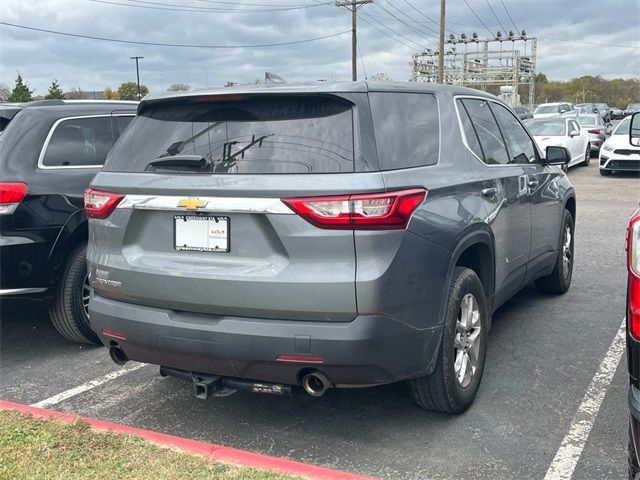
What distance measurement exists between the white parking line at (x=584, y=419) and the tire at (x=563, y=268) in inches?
46.3

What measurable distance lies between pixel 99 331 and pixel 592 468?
265 cm

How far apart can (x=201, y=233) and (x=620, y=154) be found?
15523mm

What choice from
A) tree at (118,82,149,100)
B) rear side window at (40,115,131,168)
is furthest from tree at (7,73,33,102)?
rear side window at (40,115,131,168)

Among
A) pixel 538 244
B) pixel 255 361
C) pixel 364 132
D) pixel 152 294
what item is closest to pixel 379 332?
pixel 255 361

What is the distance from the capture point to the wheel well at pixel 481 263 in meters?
4.09

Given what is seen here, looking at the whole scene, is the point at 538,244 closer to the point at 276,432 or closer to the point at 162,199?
the point at 276,432

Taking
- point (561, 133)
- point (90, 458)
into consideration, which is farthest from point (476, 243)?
point (561, 133)

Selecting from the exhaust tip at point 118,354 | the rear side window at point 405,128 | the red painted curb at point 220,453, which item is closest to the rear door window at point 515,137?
the rear side window at point 405,128

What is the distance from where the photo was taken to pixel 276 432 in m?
3.82

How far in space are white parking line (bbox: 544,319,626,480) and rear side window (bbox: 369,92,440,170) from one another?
1.65 metres

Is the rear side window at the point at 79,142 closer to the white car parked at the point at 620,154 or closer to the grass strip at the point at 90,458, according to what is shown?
the grass strip at the point at 90,458

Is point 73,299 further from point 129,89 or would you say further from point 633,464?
point 129,89

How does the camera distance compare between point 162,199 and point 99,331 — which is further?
point 99,331

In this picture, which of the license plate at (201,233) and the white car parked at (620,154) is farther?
the white car parked at (620,154)
